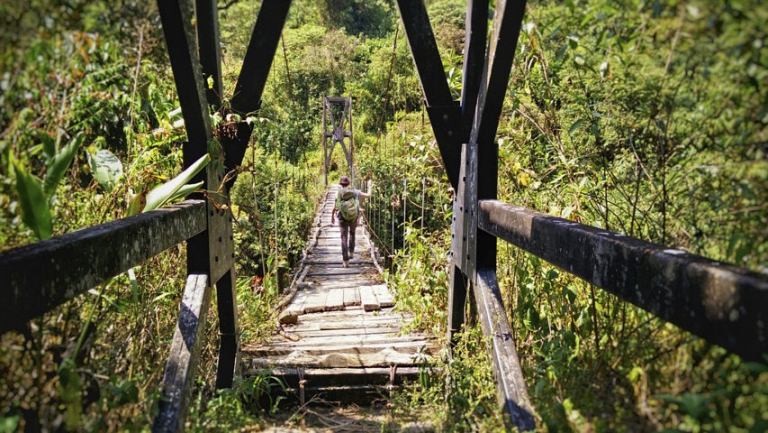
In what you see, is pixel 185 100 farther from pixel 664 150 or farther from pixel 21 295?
pixel 664 150

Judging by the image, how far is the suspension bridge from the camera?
0.71 metres

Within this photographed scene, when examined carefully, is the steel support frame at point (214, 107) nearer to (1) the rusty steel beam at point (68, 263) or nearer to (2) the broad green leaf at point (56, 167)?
(1) the rusty steel beam at point (68, 263)

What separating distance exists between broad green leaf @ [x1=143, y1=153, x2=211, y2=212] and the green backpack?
4805mm

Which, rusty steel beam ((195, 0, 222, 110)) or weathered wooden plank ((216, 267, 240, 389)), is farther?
weathered wooden plank ((216, 267, 240, 389))

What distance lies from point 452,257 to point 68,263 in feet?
5.12

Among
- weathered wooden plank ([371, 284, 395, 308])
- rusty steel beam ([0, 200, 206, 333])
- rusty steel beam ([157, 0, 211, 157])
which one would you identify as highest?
rusty steel beam ([157, 0, 211, 157])

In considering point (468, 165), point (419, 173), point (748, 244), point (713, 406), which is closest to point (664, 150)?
point (748, 244)

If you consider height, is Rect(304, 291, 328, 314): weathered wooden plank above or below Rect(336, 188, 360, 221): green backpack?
below

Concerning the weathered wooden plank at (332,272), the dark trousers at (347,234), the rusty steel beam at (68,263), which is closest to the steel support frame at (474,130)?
the rusty steel beam at (68,263)

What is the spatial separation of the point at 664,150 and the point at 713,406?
1.64 feet

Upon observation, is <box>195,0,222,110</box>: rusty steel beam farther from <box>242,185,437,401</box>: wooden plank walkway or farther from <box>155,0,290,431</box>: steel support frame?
<box>242,185,437,401</box>: wooden plank walkway

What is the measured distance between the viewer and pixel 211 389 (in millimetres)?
1802

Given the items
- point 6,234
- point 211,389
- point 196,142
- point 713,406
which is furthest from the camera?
point 211,389

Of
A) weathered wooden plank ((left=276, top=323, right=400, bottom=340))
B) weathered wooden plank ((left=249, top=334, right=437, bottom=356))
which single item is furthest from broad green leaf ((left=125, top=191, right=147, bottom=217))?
weathered wooden plank ((left=276, top=323, right=400, bottom=340))
